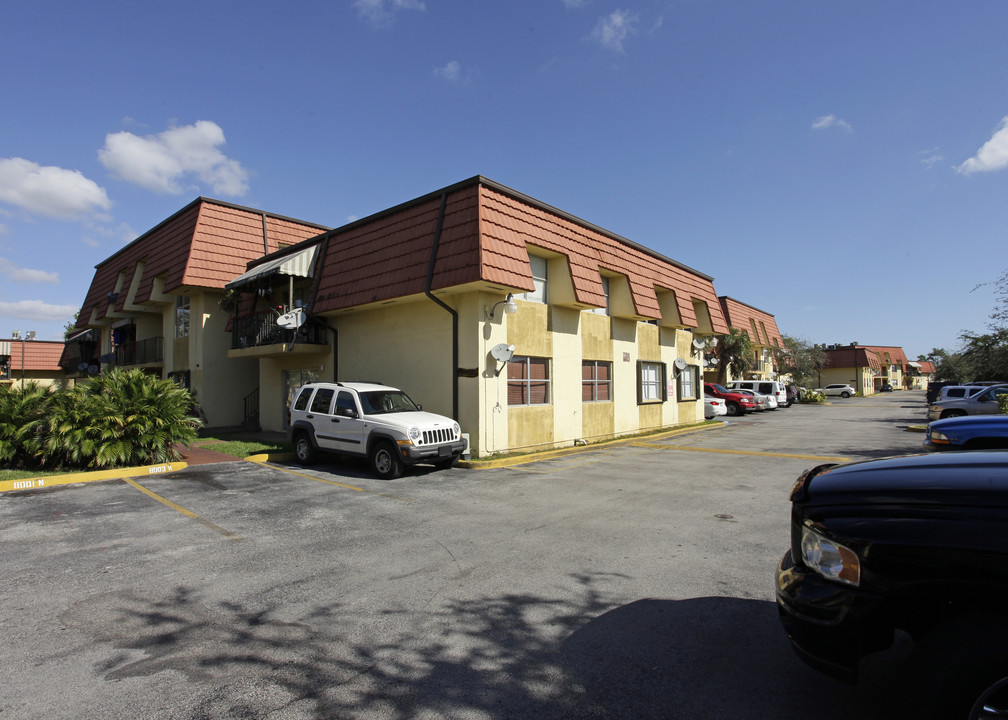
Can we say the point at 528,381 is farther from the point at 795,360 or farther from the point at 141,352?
the point at 795,360

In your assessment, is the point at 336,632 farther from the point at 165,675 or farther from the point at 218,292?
the point at 218,292

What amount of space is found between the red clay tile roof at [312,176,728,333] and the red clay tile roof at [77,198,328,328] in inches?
243

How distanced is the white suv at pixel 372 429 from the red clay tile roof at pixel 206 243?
34.1 ft

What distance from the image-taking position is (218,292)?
2164 centimetres

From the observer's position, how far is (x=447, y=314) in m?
14.0

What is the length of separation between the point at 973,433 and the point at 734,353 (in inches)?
1292

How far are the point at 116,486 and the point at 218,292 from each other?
12718mm

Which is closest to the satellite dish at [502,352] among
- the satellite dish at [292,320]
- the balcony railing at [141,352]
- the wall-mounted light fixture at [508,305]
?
the wall-mounted light fixture at [508,305]

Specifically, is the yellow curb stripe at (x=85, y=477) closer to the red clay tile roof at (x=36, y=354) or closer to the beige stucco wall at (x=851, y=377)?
the red clay tile roof at (x=36, y=354)

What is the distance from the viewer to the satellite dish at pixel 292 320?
15.9 metres

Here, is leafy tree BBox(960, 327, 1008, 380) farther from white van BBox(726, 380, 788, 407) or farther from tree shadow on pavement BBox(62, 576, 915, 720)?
tree shadow on pavement BBox(62, 576, 915, 720)

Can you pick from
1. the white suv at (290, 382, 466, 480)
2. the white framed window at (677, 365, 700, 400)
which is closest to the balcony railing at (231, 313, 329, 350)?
the white suv at (290, 382, 466, 480)

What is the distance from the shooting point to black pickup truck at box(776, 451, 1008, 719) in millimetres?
2369

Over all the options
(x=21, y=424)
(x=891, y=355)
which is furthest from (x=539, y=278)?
(x=891, y=355)
